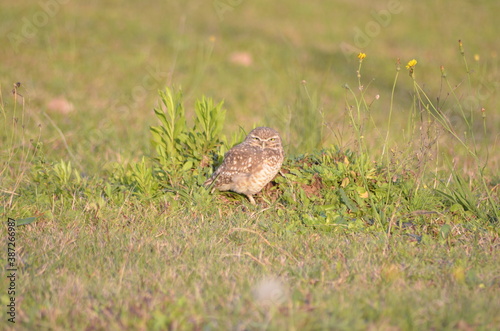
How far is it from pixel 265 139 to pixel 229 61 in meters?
7.12

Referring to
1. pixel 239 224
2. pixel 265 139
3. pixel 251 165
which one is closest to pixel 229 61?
pixel 265 139

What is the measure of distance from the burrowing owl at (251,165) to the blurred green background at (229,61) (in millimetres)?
1083

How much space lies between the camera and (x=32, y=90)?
9.44 meters

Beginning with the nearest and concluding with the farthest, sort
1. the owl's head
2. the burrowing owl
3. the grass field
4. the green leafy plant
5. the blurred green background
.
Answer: the grass field → the burrowing owl → the owl's head → the green leafy plant → the blurred green background

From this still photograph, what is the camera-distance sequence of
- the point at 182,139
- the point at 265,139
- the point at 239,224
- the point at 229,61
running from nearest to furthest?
the point at 239,224 < the point at 265,139 < the point at 182,139 < the point at 229,61

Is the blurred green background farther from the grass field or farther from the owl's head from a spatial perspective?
the owl's head

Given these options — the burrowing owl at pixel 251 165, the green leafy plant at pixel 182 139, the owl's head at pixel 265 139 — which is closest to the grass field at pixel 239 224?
the green leafy plant at pixel 182 139

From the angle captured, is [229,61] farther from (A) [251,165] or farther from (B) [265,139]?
(A) [251,165]

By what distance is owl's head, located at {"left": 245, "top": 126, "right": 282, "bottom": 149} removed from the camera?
521 cm

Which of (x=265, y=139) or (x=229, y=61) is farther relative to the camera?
(x=229, y=61)

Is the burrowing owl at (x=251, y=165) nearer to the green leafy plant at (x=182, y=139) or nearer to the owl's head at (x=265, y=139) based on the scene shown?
the owl's head at (x=265, y=139)

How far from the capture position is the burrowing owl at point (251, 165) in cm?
501

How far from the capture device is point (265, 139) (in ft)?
17.0

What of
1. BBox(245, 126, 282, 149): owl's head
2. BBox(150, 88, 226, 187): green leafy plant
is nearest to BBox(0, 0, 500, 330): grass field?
BBox(150, 88, 226, 187): green leafy plant
